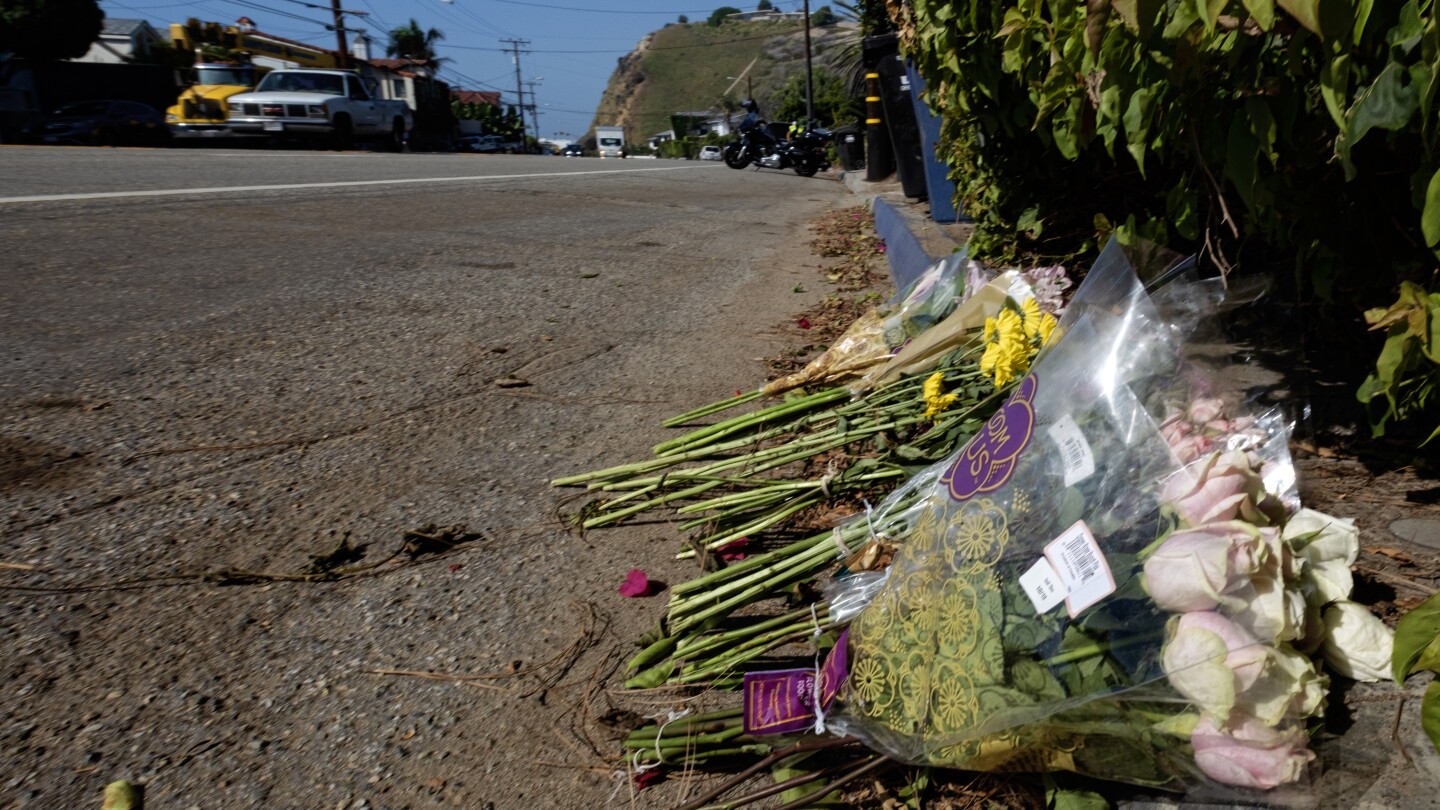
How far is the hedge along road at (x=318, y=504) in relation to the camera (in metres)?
1.87

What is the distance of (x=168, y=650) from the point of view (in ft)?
6.97

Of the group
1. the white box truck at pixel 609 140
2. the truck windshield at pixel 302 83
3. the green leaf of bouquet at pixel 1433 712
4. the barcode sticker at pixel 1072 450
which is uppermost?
the truck windshield at pixel 302 83

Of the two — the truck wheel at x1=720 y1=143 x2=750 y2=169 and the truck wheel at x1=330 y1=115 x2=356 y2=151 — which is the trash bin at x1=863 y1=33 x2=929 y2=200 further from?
the truck wheel at x1=330 y1=115 x2=356 y2=151

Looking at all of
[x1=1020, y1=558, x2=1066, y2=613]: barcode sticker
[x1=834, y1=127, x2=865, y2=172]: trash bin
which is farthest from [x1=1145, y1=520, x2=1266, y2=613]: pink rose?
[x1=834, y1=127, x2=865, y2=172]: trash bin

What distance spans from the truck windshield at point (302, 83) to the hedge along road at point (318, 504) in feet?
69.9

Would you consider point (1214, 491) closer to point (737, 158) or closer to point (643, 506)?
point (643, 506)

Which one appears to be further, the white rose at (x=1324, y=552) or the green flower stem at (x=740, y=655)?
the green flower stem at (x=740, y=655)

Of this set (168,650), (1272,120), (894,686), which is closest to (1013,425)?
(894,686)

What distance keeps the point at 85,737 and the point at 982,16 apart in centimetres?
296

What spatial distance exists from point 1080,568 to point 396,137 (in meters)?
31.3

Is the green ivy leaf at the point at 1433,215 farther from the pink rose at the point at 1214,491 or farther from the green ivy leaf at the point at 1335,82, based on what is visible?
the pink rose at the point at 1214,491

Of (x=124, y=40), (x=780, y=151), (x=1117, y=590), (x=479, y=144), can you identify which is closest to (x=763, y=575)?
(x=1117, y=590)

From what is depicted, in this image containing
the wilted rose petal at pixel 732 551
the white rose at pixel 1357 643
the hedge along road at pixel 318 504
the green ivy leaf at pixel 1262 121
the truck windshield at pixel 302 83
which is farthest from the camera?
the truck windshield at pixel 302 83

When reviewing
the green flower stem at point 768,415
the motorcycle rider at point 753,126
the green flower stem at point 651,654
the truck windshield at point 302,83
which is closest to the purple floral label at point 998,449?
the green flower stem at point 651,654
